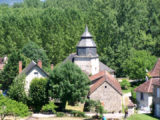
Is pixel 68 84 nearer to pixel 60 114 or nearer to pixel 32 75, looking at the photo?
pixel 60 114

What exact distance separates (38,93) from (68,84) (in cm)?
→ 567

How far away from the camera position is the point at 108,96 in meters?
44.1

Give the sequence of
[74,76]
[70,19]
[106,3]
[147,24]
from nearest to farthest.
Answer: [74,76]
[106,3]
[70,19]
[147,24]

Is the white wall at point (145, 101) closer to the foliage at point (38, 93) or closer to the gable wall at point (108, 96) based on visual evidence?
the gable wall at point (108, 96)

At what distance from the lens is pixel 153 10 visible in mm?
100812

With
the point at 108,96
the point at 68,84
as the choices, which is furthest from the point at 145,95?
the point at 68,84

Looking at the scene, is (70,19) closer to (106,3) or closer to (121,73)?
(106,3)

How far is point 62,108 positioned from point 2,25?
1893 inches

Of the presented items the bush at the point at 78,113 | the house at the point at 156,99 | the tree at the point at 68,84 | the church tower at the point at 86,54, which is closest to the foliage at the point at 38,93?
the tree at the point at 68,84

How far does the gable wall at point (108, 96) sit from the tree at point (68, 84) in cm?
176

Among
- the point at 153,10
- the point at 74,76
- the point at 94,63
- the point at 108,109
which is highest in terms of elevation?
the point at 153,10

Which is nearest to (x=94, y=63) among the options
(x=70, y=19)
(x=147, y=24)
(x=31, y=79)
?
(x=31, y=79)

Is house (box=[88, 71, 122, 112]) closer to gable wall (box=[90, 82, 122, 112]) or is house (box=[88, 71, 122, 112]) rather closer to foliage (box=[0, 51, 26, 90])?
gable wall (box=[90, 82, 122, 112])

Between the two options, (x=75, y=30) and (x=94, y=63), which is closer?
(x=94, y=63)
